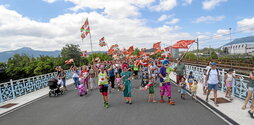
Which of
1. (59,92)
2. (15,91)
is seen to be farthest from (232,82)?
(15,91)

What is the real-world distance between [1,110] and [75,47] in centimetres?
3550

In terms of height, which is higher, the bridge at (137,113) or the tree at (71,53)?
the tree at (71,53)

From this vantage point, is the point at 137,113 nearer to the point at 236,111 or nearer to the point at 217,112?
the point at 217,112

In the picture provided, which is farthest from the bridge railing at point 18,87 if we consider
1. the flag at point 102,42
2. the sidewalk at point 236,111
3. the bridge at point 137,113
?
the sidewalk at point 236,111

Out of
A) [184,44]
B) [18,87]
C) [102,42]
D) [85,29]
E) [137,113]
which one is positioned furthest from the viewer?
[102,42]

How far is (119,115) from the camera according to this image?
4.98 meters

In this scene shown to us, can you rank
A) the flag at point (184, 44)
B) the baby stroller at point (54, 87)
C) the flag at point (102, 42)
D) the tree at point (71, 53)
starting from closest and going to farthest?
the flag at point (184, 44), the baby stroller at point (54, 87), the flag at point (102, 42), the tree at point (71, 53)

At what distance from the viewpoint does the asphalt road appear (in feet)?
14.6

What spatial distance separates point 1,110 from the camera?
646 cm

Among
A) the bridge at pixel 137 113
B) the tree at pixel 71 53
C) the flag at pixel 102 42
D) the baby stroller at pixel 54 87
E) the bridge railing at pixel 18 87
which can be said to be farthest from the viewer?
the tree at pixel 71 53

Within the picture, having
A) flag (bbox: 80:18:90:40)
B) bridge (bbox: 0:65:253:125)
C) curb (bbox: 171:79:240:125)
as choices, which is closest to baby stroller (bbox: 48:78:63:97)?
bridge (bbox: 0:65:253:125)

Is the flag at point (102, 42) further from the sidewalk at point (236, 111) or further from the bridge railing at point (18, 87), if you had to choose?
the sidewalk at point (236, 111)

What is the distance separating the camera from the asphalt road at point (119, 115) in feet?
14.6

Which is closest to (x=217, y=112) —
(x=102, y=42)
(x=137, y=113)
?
(x=137, y=113)
